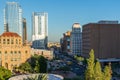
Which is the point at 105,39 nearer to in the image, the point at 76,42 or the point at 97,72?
the point at 76,42

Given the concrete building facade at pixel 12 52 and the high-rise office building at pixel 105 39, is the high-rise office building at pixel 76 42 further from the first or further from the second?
the concrete building facade at pixel 12 52

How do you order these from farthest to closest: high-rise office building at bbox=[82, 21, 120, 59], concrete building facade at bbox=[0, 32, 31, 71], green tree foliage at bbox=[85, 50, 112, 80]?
high-rise office building at bbox=[82, 21, 120, 59] → concrete building facade at bbox=[0, 32, 31, 71] → green tree foliage at bbox=[85, 50, 112, 80]

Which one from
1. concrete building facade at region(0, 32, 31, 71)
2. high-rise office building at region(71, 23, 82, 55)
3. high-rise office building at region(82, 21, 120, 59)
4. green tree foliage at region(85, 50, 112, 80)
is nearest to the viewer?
green tree foliage at region(85, 50, 112, 80)

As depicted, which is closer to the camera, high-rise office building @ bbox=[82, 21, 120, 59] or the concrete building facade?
the concrete building facade

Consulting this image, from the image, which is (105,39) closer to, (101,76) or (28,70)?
(28,70)

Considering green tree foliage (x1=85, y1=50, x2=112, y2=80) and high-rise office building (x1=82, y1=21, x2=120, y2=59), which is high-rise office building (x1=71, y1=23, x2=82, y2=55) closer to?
high-rise office building (x1=82, y1=21, x2=120, y2=59)

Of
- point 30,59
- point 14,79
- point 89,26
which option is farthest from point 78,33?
point 14,79

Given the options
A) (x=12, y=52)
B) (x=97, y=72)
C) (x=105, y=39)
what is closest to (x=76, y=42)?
(x=105, y=39)

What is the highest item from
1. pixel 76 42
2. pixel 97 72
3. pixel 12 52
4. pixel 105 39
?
pixel 105 39

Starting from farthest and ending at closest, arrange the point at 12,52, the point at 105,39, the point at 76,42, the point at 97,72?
the point at 76,42 < the point at 105,39 < the point at 12,52 < the point at 97,72

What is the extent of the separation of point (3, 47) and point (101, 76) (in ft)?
188

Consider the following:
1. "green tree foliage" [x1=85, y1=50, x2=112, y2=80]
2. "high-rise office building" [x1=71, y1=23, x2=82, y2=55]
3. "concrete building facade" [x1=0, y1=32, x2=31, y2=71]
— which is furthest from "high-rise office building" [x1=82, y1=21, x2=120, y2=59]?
"green tree foliage" [x1=85, y1=50, x2=112, y2=80]

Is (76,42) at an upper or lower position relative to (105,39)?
lower

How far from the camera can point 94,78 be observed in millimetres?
22469
